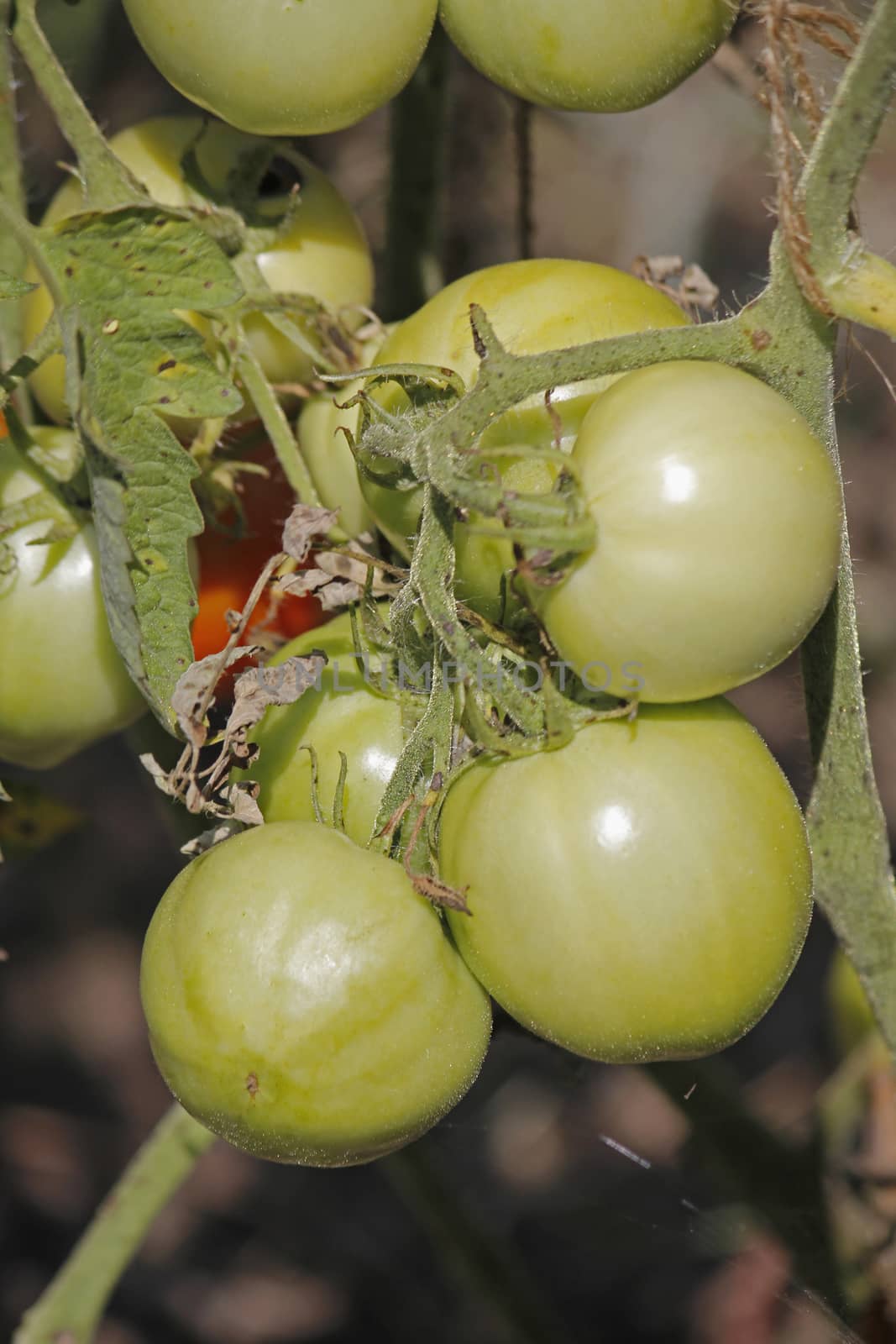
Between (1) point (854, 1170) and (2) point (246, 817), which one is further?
(1) point (854, 1170)

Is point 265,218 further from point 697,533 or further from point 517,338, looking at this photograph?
point 697,533

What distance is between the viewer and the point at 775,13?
57 centimetres

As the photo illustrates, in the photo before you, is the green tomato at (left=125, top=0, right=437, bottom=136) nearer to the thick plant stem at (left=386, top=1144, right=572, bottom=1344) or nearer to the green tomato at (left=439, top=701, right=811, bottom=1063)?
the green tomato at (left=439, top=701, right=811, bottom=1063)

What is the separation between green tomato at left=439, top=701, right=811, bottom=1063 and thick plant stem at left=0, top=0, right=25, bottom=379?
15.1 inches

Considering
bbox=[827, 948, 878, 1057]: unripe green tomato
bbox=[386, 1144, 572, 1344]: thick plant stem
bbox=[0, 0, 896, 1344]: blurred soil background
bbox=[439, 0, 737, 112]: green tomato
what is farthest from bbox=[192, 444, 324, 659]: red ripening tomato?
bbox=[0, 0, 896, 1344]: blurred soil background

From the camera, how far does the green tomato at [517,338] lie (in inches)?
24.2

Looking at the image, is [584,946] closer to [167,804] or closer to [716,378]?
[716,378]

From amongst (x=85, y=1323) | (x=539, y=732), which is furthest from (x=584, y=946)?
(x=85, y=1323)

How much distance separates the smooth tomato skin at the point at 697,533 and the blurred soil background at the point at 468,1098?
3.16 feet

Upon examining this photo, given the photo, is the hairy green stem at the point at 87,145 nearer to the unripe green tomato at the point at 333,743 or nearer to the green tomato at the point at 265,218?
the green tomato at the point at 265,218

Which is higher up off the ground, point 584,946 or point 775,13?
point 775,13

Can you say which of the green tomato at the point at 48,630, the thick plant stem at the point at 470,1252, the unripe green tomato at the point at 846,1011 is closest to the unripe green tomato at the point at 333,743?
the green tomato at the point at 48,630

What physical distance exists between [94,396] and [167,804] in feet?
1.19

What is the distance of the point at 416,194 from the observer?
948 mm
